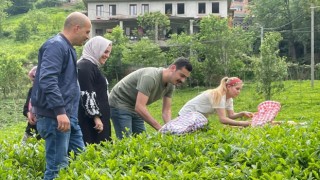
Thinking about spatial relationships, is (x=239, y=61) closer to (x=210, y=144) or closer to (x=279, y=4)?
(x=279, y=4)

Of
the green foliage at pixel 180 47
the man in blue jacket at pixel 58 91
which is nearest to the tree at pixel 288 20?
the green foliage at pixel 180 47

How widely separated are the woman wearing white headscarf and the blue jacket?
0.67m

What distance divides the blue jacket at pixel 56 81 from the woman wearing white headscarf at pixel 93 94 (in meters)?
0.67

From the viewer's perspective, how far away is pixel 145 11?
4122cm

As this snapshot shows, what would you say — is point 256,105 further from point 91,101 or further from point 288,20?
point 288,20

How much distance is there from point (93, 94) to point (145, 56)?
26.8 meters

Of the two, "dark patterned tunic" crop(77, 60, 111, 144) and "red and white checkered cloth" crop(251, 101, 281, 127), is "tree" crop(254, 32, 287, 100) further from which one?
"dark patterned tunic" crop(77, 60, 111, 144)

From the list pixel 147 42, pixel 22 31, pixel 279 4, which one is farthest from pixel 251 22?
pixel 22 31

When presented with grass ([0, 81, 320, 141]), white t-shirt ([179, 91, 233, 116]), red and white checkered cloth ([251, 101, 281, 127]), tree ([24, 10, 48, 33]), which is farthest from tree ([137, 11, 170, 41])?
white t-shirt ([179, 91, 233, 116])

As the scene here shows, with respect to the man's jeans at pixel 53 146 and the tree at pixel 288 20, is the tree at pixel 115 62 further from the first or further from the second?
the man's jeans at pixel 53 146

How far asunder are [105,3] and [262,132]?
124 feet

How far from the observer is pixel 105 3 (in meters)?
41.2

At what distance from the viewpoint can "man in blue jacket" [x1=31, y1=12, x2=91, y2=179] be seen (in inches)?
145

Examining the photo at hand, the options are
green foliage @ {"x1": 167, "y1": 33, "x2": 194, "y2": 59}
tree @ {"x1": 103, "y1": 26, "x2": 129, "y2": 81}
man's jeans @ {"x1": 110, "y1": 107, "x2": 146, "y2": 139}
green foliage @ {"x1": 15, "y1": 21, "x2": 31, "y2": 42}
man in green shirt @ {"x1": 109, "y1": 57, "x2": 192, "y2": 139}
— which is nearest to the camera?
man in green shirt @ {"x1": 109, "y1": 57, "x2": 192, "y2": 139}
